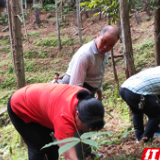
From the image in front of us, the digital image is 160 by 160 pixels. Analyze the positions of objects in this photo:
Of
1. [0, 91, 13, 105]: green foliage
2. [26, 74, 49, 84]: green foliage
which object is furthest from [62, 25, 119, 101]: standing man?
[26, 74, 49, 84]: green foliage

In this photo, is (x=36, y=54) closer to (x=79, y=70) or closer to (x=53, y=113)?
(x=79, y=70)

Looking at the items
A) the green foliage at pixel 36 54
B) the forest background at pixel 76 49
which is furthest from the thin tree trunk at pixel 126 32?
the green foliage at pixel 36 54

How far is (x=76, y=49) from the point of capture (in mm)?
15328

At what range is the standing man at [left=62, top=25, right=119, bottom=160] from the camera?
7.81ft

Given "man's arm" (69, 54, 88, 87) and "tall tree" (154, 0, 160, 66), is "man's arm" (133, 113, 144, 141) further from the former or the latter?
"tall tree" (154, 0, 160, 66)

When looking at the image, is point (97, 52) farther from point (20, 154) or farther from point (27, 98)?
point (20, 154)

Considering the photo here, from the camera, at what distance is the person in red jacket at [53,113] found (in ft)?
5.05

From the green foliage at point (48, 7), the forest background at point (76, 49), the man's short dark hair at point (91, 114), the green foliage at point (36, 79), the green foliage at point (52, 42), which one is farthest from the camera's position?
the green foliage at point (48, 7)

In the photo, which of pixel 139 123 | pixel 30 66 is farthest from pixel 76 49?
pixel 139 123

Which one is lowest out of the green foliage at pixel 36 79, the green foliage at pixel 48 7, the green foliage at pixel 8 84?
the green foliage at pixel 8 84

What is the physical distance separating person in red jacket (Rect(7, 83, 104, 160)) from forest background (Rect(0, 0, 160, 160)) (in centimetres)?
48

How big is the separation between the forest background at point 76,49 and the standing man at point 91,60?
63 cm

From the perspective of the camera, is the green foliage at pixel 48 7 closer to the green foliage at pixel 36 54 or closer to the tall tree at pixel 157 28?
the green foliage at pixel 36 54

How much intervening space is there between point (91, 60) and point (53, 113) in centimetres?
103
